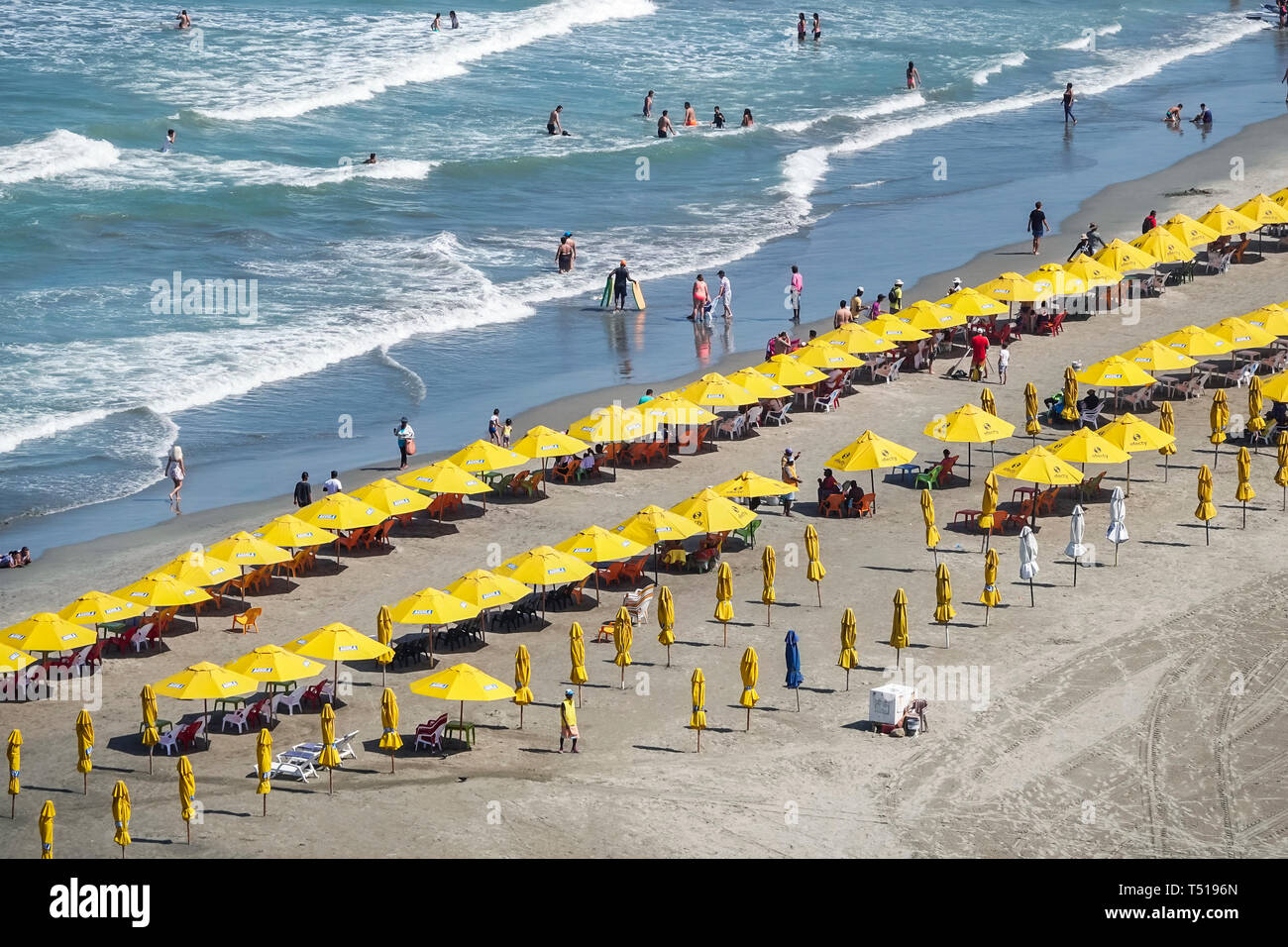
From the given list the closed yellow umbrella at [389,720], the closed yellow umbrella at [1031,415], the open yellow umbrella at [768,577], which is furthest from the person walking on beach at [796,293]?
the closed yellow umbrella at [389,720]

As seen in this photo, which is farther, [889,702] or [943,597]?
[943,597]

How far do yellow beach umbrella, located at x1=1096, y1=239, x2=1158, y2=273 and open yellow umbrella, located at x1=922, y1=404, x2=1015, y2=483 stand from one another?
1065 centimetres

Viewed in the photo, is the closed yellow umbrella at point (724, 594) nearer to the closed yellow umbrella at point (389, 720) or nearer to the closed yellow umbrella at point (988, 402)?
the closed yellow umbrella at point (389, 720)

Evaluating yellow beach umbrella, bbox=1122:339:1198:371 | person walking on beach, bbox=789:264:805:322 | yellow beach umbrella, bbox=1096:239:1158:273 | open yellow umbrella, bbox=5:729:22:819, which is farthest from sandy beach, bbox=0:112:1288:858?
yellow beach umbrella, bbox=1096:239:1158:273

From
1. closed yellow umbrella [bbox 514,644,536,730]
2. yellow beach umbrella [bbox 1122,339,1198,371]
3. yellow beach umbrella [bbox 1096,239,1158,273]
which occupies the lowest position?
closed yellow umbrella [bbox 514,644,536,730]

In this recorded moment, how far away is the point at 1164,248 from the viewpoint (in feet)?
131

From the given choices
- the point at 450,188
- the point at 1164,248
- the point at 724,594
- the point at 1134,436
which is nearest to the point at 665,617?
the point at 724,594

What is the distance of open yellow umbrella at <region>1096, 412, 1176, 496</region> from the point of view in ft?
94.2

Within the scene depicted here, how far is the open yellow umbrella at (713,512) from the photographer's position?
2677 centimetres

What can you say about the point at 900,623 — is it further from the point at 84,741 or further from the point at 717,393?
the point at 84,741

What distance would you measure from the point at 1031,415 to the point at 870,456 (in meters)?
4.90

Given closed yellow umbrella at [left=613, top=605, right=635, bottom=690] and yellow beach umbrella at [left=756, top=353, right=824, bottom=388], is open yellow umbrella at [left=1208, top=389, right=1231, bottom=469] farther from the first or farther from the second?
closed yellow umbrella at [left=613, top=605, right=635, bottom=690]

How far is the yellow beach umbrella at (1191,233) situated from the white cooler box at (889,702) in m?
22.6
